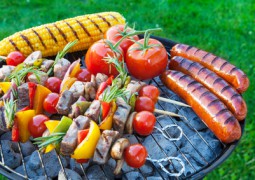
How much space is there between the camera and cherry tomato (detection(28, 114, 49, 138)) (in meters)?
3.04

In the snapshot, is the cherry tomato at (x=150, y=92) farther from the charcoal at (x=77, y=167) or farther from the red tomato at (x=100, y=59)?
Result: the charcoal at (x=77, y=167)

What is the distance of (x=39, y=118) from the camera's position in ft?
10.1

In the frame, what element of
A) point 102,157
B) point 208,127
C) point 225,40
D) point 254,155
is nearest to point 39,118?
point 102,157

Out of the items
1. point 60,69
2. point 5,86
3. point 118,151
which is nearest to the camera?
point 118,151

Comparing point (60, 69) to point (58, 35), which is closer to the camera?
point (60, 69)

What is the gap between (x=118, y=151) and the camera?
Result: 277 cm

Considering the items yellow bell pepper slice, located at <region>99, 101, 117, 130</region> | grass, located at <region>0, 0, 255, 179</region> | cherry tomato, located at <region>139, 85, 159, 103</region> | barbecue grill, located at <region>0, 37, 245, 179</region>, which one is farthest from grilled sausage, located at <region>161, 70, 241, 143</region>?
grass, located at <region>0, 0, 255, 179</region>

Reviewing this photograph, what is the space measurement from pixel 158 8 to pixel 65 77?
12.6ft

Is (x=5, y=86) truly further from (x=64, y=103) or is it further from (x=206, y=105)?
(x=206, y=105)

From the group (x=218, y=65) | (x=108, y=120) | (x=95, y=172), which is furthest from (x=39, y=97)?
(x=218, y=65)

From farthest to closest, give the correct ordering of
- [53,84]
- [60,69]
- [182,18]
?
[182,18] → [60,69] → [53,84]

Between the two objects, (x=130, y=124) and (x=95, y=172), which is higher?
(x=130, y=124)

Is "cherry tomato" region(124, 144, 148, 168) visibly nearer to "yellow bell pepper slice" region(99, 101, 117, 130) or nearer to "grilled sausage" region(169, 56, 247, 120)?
"yellow bell pepper slice" region(99, 101, 117, 130)

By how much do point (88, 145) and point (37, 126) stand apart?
0.47m
